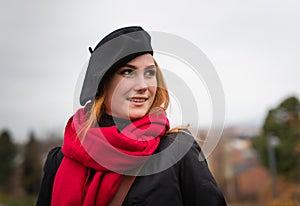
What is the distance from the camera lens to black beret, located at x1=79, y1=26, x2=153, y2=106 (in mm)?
1639

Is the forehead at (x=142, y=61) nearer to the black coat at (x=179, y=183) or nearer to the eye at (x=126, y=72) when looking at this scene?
the eye at (x=126, y=72)

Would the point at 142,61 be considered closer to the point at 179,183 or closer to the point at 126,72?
the point at 126,72

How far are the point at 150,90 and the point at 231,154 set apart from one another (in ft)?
109

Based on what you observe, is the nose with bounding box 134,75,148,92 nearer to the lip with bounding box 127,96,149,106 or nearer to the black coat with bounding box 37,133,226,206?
the lip with bounding box 127,96,149,106

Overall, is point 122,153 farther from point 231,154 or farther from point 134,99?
point 231,154

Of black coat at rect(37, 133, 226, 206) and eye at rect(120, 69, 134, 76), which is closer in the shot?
black coat at rect(37, 133, 226, 206)

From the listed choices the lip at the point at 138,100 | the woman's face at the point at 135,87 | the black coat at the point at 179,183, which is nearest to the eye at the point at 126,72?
the woman's face at the point at 135,87

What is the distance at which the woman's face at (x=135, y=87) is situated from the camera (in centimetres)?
165

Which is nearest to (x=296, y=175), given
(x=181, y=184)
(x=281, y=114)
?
(x=281, y=114)

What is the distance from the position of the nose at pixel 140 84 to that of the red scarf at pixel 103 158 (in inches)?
4.5

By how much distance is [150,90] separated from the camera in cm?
168

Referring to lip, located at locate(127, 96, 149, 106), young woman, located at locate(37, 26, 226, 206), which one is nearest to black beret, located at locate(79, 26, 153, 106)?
young woman, located at locate(37, 26, 226, 206)

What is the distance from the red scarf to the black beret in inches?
7.7

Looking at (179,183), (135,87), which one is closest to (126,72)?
(135,87)
